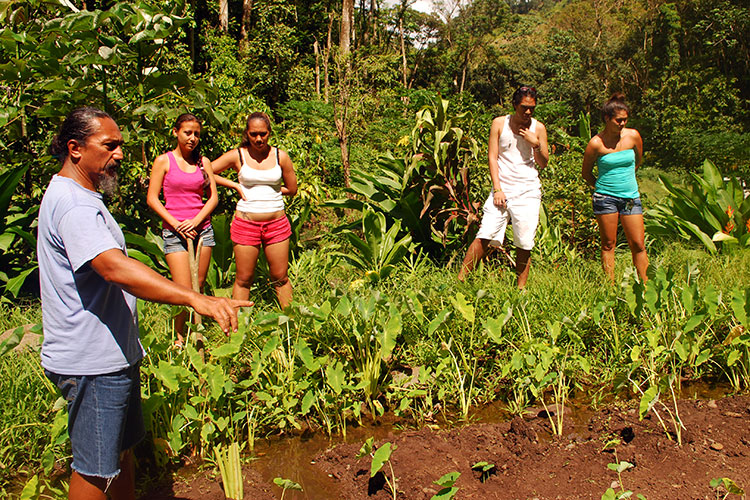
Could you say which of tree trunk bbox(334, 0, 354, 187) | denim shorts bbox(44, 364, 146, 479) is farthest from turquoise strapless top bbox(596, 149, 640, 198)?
denim shorts bbox(44, 364, 146, 479)

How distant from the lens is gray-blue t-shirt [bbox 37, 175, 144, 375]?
190 cm

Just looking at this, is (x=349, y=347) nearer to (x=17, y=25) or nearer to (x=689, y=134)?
(x=17, y=25)

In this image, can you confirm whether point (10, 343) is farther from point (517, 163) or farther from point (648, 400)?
point (517, 163)

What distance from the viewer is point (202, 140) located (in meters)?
4.92

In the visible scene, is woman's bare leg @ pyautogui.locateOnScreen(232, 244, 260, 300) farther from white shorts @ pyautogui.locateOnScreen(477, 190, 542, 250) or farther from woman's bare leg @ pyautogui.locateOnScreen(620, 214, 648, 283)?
woman's bare leg @ pyautogui.locateOnScreen(620, 214, 648, 283)

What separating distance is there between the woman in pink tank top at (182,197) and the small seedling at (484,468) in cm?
202

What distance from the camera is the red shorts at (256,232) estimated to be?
3.98m

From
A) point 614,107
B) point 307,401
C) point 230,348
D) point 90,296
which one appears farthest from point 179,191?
point 614,107

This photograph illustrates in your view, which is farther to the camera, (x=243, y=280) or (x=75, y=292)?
(x=243, y=280)

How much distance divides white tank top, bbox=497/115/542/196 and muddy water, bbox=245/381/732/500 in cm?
159

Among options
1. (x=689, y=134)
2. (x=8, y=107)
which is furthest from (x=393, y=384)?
(x=689, y=134)

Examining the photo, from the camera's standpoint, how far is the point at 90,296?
6.53ft

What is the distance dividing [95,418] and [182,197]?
2.05 metres

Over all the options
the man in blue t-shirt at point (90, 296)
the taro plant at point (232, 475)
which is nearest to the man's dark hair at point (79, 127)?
the man in blue t-shirt at point (90, 296)
